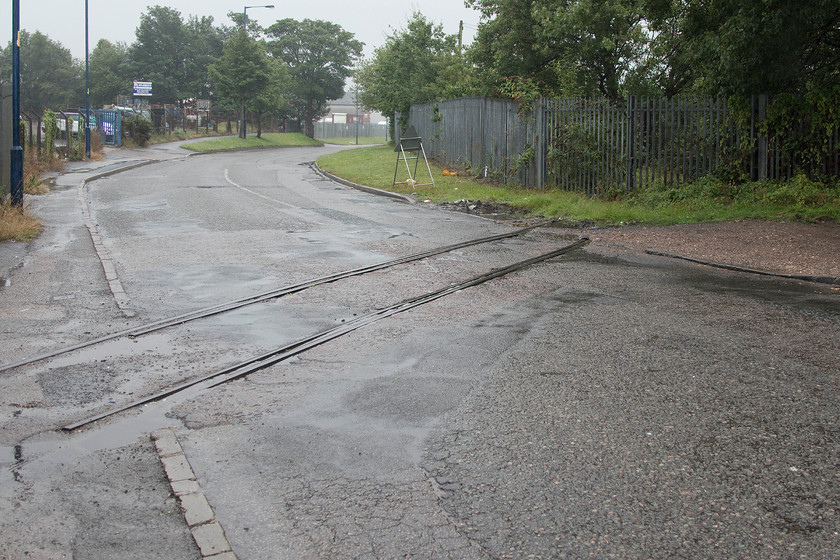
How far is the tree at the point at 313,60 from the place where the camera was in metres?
90.5

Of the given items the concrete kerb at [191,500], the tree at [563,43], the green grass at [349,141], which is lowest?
the concrete kerb at [191,500]

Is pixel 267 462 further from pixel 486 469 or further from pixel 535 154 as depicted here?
pixel 535 154

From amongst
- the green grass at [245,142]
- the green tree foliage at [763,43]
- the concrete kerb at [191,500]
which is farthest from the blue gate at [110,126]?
the concrete kerb at [191,500]

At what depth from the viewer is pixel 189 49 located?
297 feet

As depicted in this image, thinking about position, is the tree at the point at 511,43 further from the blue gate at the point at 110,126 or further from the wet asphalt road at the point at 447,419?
the blue gate at the point at 110,126

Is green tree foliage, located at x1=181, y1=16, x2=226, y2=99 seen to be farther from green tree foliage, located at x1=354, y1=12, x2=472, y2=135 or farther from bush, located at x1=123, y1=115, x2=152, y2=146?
green tree foliage, located at x1=354, y1=12, x2=472, y2=135

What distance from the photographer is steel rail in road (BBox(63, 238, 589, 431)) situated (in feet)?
19.1

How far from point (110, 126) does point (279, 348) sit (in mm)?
44987

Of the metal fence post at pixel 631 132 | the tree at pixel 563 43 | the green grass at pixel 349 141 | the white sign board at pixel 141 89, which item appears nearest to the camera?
the metal fence post at pixel 631 132

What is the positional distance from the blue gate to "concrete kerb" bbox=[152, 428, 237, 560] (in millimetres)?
45430

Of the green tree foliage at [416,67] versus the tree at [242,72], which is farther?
the tree at [242,72]

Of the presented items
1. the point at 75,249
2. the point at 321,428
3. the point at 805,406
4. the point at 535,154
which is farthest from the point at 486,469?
the point at 535,154

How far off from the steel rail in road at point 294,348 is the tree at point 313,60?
271ft

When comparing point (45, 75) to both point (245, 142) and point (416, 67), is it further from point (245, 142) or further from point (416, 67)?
point (416, 67)
